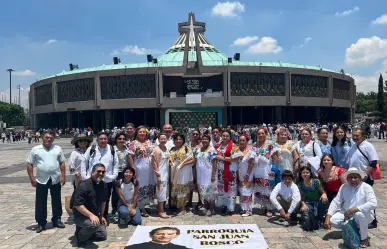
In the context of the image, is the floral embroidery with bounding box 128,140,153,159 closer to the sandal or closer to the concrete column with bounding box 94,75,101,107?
the sandal

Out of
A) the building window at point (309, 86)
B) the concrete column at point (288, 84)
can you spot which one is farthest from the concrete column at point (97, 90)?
the building window at point (309, 86)

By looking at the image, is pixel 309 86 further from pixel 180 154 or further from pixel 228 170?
pixel 180 154

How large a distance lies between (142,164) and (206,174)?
1365 millimetres

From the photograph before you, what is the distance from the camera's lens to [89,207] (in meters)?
5.36

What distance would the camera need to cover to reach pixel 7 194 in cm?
→ 938

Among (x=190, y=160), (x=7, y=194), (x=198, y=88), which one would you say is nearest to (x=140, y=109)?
(x=198, y=88)

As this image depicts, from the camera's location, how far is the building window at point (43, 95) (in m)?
52.6

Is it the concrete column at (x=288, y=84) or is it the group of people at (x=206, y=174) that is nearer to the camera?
the group of people at (x=206, y=174)

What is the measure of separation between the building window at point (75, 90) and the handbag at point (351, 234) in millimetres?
→ 46019

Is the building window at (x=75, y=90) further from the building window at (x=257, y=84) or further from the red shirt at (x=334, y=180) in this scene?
the red shirt at (x=334, y=180)

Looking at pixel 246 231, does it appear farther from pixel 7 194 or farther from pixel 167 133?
pixel 7 194

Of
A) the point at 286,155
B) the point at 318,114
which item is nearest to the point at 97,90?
the point at 318,114

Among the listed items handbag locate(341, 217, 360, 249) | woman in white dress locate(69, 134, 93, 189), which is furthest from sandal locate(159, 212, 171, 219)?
handbag locate(341, 217, 360, 249)

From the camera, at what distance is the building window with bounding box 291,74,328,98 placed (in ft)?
155
